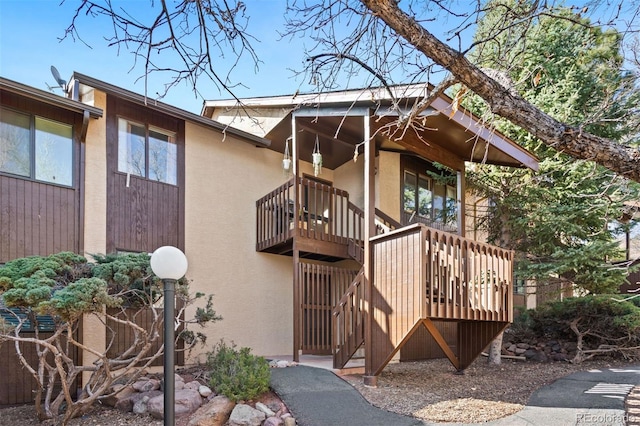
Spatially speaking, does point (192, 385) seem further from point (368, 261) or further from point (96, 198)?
point (96, 198)

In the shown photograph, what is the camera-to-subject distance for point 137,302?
7004 millimetres

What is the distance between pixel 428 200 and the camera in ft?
43.6

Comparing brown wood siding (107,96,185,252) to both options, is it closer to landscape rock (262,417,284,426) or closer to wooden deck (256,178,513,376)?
wooden deck (256,178,513,376)

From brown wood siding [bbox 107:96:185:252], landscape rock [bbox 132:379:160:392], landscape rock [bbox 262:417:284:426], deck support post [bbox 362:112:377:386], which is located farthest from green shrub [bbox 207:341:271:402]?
brown wood siding [bbox 107:96:185:252]

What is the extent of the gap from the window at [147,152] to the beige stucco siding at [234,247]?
1.19 ft

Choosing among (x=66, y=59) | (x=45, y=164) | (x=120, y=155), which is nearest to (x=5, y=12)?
(x=66, y=59)

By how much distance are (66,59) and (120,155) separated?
454 cm

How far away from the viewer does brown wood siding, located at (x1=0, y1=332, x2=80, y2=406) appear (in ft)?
22.9

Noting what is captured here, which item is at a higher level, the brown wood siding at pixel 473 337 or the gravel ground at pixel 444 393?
the brown wood siding at pixel 473 337

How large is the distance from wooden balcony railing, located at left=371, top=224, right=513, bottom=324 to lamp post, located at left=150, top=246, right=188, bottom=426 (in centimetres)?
413

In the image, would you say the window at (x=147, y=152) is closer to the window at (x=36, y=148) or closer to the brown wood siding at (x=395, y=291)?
the window at (x=36, y=148)

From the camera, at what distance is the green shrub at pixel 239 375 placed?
6.34 metres

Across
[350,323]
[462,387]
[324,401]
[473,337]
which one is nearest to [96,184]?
[350,323]

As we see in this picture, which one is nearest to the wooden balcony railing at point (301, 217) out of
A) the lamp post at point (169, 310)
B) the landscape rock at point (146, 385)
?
the landscape rock at point (146, 385)
